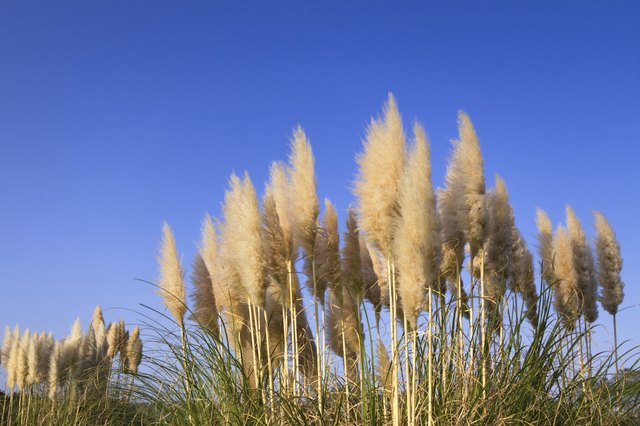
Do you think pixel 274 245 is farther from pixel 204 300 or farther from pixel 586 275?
pixel 586 275

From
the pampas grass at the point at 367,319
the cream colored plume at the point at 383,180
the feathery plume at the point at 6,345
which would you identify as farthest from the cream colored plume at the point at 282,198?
the feathery plume at the point at 6,345

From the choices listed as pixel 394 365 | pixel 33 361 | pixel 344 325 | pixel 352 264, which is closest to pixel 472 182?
pixel 352 264

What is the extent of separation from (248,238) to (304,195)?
1.69 feet

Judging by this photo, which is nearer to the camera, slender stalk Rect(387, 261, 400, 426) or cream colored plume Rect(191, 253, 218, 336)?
slender stalk Rect(387, 261, 400, 426)

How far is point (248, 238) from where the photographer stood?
5.16 m

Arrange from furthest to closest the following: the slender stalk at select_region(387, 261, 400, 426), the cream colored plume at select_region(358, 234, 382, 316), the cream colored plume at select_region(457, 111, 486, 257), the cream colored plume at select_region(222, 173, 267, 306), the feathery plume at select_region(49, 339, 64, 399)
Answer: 1. the feathery plume at select_region(49, 339, 64, 399)
2. the cream colored plume at select_region(358, 234, 382, 316)
3. the cream colored plume at select_region(457, 111, 486, 257)
4. the cream colored plume at select_region(222, 173, 267, 306)
5. the slender stalk at select_region(387, 261, 400, 426)

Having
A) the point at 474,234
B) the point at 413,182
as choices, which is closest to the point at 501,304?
→ the point at 474,234

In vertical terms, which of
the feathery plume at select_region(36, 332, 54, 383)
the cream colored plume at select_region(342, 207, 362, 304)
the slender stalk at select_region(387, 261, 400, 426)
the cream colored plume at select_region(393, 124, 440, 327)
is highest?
the feathery plume at select_region(36, 332, 54, 383)

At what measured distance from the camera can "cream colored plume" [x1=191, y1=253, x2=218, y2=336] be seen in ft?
19.2

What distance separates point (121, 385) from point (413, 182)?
3.10 metres

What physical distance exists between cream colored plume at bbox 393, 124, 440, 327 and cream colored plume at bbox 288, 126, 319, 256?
1077 mm

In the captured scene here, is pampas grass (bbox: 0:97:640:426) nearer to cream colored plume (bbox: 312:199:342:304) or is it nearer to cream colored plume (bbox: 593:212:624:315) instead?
cream colored plume (bbox: 312:199:342:304)

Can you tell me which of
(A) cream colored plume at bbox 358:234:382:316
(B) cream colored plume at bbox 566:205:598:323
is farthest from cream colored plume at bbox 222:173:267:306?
(B) cream colored plume at bbox 566:205:598:323

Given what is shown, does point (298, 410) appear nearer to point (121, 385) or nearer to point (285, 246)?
point (285, 246)
